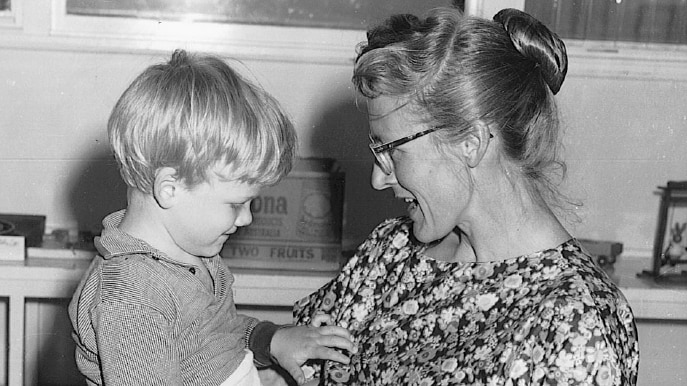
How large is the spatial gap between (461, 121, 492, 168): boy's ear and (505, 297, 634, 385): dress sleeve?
0.26 m

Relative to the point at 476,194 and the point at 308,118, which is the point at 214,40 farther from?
the point at 476,194

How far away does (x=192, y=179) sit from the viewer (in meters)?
1.30

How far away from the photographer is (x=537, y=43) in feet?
4.69

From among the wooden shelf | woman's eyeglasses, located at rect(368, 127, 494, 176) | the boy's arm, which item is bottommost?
the wooden shelf

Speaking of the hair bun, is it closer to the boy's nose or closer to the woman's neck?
the woman's neck

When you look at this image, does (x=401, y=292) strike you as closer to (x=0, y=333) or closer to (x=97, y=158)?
(x=97, y=158)

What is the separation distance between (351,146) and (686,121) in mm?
1054

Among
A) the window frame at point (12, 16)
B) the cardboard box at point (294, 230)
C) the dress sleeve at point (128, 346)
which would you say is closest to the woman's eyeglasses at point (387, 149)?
the dress sleeve at point (128, 346)

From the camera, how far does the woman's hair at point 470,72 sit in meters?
1.40

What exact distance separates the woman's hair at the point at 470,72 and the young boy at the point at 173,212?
198 millimetres

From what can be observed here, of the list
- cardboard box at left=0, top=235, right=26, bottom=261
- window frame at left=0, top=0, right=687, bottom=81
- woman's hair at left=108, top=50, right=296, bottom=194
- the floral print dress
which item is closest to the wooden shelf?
cardboard box at left=0, top=235, right=26, bottom=261

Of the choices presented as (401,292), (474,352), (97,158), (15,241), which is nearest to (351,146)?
(97,158)

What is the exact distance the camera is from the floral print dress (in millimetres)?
1280

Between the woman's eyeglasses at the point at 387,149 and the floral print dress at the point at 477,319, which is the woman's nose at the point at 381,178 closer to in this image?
the woman's eyeglasses at the point at 387,149
